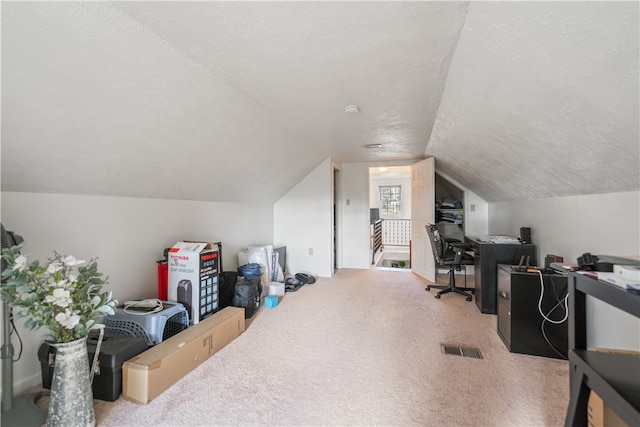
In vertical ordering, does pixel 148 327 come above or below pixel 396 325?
above

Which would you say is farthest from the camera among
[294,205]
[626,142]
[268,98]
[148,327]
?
[294,205]

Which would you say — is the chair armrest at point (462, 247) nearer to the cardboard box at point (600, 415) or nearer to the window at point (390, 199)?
the cardboard box at point (600, 415)

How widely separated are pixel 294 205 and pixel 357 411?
3.54 meters

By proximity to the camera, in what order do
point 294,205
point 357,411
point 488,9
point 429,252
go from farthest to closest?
point 294,205, point 429,252, point 357,411, point 488,9

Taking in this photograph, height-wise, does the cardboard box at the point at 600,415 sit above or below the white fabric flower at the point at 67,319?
below

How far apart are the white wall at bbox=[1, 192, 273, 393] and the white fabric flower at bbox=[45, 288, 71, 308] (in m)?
0.77

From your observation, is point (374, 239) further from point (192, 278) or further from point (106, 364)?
point (106, 364)

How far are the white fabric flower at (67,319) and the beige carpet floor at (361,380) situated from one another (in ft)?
1.97

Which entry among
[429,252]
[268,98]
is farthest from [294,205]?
[268,98]

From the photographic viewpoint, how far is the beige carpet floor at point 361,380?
1.47 metres

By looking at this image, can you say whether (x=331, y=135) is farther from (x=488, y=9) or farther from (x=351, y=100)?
(x=488, y=9)

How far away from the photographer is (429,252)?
4.17m

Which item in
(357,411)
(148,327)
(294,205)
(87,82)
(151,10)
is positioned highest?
(151,10)

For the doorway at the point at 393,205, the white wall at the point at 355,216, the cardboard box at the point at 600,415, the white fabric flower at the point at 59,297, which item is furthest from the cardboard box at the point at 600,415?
the doorway at the point at 393,205
